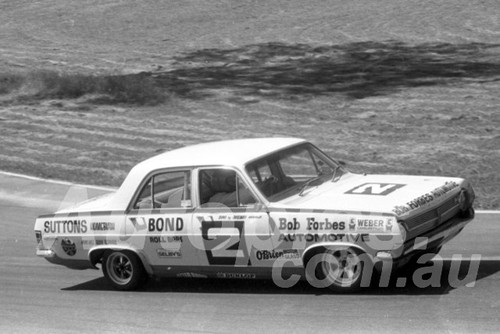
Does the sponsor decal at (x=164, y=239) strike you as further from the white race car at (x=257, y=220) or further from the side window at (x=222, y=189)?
the side window at (x=222, y=189)

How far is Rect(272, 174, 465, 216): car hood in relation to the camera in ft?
30.4

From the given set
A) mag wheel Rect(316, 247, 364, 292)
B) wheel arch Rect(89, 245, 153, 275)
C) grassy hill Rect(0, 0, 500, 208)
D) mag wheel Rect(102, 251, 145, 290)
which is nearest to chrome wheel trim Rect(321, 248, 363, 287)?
mag wheel Rect(316, 247, 364, 292)

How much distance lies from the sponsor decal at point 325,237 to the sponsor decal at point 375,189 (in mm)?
659

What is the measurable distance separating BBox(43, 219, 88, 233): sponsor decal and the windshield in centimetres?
193

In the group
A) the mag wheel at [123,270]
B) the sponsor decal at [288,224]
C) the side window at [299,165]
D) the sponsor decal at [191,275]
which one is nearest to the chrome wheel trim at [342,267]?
the sponsor decal at [288,224]

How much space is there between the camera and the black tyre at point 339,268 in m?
9.25

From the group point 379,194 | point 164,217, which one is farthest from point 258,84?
point 379,194

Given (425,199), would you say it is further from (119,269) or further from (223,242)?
(119,269)

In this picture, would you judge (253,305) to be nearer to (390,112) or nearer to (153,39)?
(390,112)

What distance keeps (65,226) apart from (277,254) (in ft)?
8.13

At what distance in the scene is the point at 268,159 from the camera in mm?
10164

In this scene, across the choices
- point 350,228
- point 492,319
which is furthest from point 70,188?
point 492,319

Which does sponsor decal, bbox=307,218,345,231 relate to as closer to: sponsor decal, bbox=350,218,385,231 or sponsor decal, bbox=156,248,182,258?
sponsor decal, bbox=350,218,385,231

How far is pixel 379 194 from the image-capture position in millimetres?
9617
